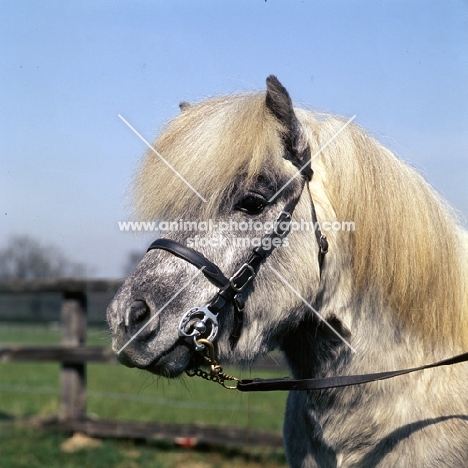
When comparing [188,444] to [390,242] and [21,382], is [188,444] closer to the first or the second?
[390,242]

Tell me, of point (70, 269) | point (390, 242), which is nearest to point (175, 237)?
point (390, 242)

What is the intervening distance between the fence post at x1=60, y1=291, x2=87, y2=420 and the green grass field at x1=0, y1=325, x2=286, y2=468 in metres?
0.38

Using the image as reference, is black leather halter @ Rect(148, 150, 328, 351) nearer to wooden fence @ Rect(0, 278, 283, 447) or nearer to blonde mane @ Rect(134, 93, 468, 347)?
blonde mane @ Rect(134, 93, 468, 347)

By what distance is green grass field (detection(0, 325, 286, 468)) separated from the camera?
19.5 ft

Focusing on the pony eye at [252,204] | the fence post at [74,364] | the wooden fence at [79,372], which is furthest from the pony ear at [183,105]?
the fence post at [74,364]

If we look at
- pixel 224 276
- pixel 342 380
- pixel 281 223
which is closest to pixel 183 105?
pixel 281 223

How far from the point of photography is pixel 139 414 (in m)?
8.09

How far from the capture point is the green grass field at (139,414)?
594 centimetres

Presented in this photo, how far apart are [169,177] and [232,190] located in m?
0.26

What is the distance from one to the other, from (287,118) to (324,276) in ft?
2.07

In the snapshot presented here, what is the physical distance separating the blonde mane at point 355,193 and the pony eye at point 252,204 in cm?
7

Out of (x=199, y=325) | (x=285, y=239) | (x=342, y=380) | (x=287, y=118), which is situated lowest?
(x=342, y=380)

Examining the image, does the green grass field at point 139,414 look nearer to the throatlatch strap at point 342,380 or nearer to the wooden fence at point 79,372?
the wooden fence at point 79,372

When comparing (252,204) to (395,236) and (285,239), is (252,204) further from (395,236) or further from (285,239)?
(395,236)
